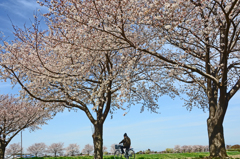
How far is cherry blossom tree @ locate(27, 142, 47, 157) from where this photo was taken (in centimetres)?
4665

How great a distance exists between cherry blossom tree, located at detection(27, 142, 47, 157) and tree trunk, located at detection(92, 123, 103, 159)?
37.5 metres

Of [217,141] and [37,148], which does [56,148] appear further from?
[217,141]

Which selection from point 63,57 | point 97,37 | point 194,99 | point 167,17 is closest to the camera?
point 167,17

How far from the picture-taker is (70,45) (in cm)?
1109

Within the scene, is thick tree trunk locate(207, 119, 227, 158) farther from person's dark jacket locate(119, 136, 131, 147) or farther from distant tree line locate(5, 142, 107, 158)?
distant tree line locate(5, 142, 107, 158)

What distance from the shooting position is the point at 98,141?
1427cm

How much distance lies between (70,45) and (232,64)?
10614 mm

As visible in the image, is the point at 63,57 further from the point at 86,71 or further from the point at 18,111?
the point at 18,111

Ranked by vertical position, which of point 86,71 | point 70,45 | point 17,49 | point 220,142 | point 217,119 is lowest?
point 220,142

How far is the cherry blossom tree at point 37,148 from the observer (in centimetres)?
4665

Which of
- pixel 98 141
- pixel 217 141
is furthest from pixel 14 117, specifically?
pixel 217 141

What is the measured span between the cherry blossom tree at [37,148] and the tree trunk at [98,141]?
3752cm

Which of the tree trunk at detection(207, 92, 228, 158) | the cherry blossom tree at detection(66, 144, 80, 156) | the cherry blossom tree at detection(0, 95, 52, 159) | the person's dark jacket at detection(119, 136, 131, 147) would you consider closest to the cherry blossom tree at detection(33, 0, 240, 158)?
the tree trunk at detection(207, 92, 228, 158)

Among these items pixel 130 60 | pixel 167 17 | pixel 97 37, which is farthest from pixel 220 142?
pixel 97 37
